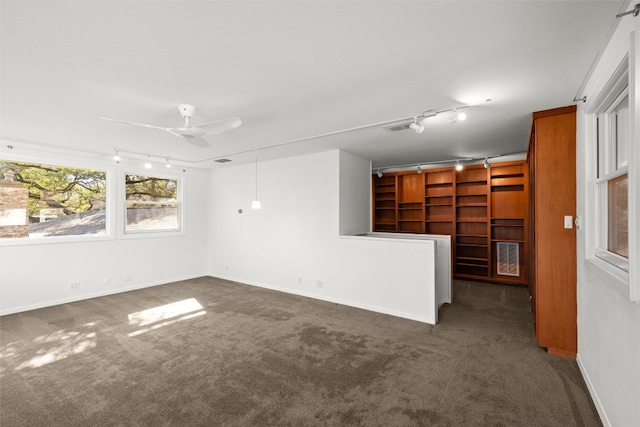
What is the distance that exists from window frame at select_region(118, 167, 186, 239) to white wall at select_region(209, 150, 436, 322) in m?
0.71

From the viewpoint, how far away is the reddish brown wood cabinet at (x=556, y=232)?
9.48ft

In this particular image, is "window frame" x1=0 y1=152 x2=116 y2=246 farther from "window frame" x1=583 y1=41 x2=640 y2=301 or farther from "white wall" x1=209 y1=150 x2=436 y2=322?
"window frame" x1=583 y1=41 x2=640 y2=301

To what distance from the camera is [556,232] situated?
297cm

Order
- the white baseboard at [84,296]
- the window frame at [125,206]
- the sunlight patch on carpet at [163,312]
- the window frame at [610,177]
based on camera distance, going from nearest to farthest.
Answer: the window frame at [610,177] < the sunlight patch on carpet at [163,312] < the white baseboard at [84,296] < the window frame at [125,206]

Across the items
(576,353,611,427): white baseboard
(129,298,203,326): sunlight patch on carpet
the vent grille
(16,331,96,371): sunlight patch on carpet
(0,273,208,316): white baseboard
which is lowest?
(16,331,96,371): sunlight patch on carpet

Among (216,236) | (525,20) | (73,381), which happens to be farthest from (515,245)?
(73,381)

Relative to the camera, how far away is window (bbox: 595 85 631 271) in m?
2.04

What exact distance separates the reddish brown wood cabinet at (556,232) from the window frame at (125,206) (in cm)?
653

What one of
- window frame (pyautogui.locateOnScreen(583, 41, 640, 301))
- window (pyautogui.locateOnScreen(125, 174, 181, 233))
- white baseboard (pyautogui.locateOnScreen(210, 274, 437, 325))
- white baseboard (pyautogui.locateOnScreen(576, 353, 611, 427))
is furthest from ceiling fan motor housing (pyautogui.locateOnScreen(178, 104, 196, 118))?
white baseboard (pyautogui.locateOnScreen(576, 353, 611, 427))

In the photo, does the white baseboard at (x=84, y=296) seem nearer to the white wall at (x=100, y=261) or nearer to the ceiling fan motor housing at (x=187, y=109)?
the white wall at (x=100, y=261)

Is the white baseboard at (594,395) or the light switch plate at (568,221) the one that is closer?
the white baseboard at (594,395)

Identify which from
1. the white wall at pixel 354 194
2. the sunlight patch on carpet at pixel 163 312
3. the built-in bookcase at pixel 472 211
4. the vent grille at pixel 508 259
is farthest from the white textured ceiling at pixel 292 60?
the vent grille at pixel 508 259

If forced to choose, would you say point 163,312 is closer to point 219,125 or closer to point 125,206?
point 125,206

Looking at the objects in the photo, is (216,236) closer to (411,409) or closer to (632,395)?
(411,409)
